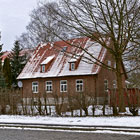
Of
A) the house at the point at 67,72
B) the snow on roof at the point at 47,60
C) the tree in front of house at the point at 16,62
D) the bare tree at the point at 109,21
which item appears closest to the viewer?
the bare tree at the point at 109,21

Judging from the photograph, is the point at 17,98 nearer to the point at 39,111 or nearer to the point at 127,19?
the point at 39,111

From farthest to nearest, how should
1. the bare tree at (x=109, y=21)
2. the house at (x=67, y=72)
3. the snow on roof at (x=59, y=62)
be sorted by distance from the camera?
the snow on roof at (x=59, y=62) < the house at (x=67, y=72) < the bare tree at (x=109, y=21)

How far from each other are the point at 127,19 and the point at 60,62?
2021 cm

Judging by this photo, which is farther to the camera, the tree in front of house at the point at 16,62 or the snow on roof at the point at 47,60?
the tree in front of house at the point at 16,62

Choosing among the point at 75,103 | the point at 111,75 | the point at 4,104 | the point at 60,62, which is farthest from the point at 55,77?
the point at 75,103

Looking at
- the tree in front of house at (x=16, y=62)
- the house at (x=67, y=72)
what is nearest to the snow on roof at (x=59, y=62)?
the house at (x=67, y=72)

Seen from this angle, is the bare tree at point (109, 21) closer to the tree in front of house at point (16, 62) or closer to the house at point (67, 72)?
the house at point (67, 72)

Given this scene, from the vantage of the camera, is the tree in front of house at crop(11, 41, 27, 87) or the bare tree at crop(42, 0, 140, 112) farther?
the tree in front of house at crop(11, 41, 27, 87)

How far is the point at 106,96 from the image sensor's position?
63.7 ft

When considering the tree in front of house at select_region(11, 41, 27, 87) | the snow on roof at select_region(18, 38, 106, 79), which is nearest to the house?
the snow on roof at select_region(18, 38, 106, 79)

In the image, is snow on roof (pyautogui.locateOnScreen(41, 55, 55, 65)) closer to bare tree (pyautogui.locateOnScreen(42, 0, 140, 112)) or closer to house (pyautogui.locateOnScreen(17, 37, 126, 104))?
house (pyautogui.locateOnScreen(17, 37, 126, 104))

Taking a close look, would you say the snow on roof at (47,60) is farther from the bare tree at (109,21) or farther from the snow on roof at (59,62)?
the bare tree at (109,21)

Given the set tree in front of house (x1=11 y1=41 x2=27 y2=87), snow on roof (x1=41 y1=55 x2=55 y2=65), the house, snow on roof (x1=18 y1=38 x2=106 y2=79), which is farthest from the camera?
tree in front of house (x1=11 y1=41 x2=27 y2=87)

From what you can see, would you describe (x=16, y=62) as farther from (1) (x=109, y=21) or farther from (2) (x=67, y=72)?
(1) (x=109, y=21)
